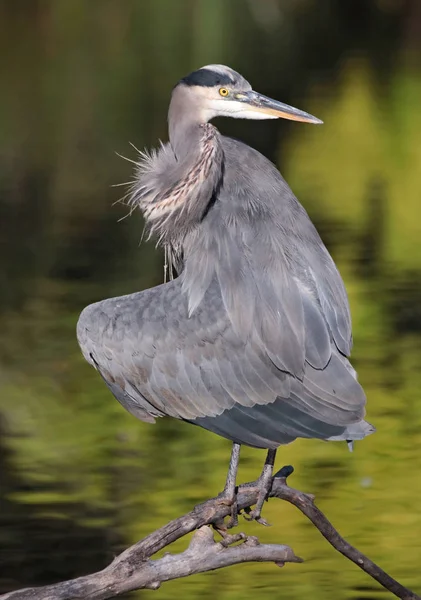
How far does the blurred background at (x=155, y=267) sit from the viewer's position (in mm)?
7352

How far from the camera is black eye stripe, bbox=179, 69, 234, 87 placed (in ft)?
16.2

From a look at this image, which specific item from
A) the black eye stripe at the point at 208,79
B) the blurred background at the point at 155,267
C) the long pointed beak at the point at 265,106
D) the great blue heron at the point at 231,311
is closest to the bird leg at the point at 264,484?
the great blue heron at the point at 231,311

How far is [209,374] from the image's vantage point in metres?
4.87

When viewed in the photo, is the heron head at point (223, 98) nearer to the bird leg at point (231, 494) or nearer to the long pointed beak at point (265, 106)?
the long pointed beak at point (265, 106)

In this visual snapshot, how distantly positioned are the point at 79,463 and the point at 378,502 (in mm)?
1824

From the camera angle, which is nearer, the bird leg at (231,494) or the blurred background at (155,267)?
the bird leg at (231,494)

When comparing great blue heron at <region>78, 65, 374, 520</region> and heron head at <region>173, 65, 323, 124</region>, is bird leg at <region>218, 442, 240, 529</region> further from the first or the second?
heron head at <region>173, 65, 323, 124</region>

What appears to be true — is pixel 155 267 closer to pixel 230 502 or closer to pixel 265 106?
pixel 265 106

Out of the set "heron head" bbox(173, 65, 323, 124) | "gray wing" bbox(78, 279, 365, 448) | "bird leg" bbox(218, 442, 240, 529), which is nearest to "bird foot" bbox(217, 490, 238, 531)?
"bird leg" bbox(218, 442, 240, 529)

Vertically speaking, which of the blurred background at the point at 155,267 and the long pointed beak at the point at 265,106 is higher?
the long pointed beak at the point at 265,106

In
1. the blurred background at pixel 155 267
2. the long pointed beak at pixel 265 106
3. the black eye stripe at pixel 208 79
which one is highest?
the black eye stripe at pixel 208 79

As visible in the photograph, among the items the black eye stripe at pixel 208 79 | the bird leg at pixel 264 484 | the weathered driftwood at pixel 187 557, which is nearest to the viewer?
the weathered driftwood at pixel 187 557

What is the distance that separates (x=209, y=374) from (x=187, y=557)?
0.79 m

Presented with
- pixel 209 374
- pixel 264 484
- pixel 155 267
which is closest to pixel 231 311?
pixel 209 374
